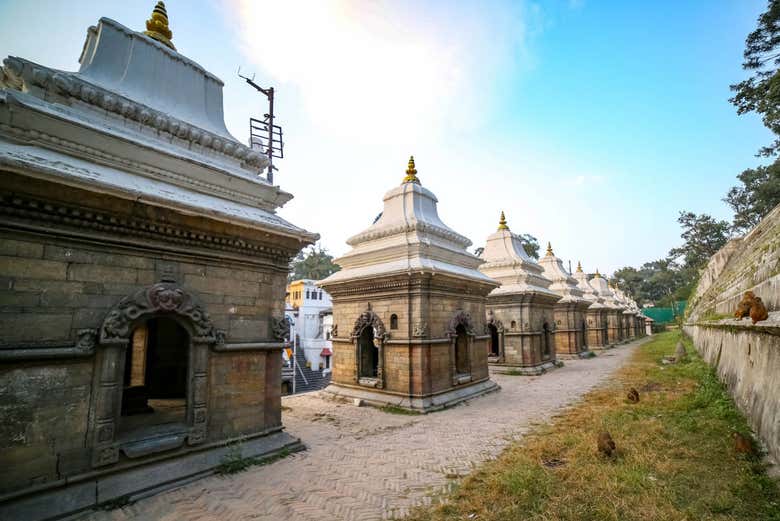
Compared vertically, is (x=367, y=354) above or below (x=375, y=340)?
below

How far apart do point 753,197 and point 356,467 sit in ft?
187

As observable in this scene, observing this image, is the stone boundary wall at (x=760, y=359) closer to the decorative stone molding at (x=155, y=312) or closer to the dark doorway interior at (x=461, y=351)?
the dark doorway interior at (x=461, y=351)

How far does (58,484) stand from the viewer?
15.7 feet

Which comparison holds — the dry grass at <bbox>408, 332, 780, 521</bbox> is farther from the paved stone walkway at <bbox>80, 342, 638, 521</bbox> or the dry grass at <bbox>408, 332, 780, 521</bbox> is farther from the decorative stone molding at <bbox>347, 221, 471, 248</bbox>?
A: the decorative stone molding at <bbox>347, 221, 471, 248</bbox>

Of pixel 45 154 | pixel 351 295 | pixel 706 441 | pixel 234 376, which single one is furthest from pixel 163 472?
pixel 706 441

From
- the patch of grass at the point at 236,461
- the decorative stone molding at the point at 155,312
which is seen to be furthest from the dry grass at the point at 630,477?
the decorative stone molding at the point at 155,312

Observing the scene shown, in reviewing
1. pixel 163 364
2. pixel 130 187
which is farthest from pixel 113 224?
pixel 163 364

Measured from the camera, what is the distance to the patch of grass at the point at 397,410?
10.5m

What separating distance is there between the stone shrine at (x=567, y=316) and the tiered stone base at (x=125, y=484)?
77.3ft

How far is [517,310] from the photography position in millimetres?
18547

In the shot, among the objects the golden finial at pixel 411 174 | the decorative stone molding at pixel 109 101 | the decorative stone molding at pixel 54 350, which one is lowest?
the decorative stone molding at pixel 54 350

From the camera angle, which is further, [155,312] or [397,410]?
[397,410]

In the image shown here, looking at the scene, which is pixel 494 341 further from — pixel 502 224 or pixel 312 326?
pixel 312 326

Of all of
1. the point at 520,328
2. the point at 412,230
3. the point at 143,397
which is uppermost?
the point at 412,230
